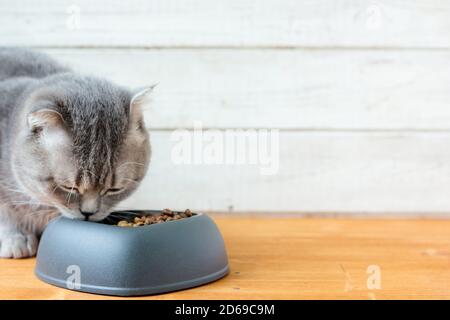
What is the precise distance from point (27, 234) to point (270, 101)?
32.8 inches

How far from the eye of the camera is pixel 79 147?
46.6 inches

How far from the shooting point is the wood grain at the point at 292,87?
6.09ft

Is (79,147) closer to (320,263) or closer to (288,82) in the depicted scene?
(320,263)

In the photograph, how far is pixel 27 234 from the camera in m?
1.40

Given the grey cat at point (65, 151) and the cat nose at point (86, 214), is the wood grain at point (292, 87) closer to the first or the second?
the grey cat at point (65, 151)

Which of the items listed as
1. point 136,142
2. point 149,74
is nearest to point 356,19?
point 149,74

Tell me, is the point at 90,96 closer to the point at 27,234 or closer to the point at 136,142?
the point at 136,142

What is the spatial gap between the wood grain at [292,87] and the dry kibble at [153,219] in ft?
2.13

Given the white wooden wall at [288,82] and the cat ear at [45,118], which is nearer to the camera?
the cat ear at [45,118]

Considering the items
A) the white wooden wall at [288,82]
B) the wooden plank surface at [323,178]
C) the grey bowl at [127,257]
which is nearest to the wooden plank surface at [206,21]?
the white wooden wall at [288,82]

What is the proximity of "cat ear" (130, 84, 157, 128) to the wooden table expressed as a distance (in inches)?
14.5

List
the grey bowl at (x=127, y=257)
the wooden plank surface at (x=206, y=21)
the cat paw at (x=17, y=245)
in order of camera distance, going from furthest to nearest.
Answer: the wooden plank surface at (x=206, y=21)
the cat paw at (x=17, y=245)
the grey bowl at (x=127, y=257)

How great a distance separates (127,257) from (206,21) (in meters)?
0.97

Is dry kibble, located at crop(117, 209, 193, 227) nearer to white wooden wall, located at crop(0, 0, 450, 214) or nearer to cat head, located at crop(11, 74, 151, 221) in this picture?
cat head, located at crop(11, 74, 151, 221)
